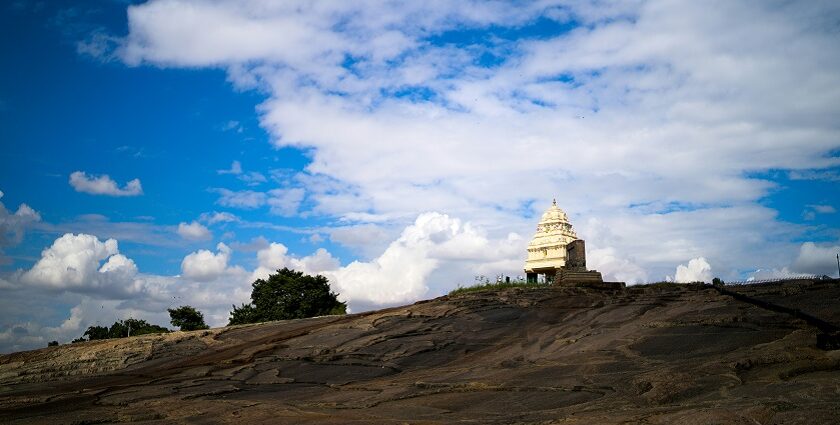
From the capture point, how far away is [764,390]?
30.5 feet

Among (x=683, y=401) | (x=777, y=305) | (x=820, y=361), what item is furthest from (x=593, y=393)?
(x=777, y=305)

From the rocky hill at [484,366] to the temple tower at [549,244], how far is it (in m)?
30.0

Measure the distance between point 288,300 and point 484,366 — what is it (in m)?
34.3

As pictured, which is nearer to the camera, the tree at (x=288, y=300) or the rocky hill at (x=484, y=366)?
the rocky hill at (x=484, y=366)

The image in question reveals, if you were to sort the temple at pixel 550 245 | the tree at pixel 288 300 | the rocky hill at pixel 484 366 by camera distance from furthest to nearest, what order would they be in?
the temple at pixel 550 245 < the tree at pixel 288 300 < the rocky hill at pixel 484 366

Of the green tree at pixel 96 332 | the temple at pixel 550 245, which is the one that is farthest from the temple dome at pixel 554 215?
the green tree at pixel 96 332

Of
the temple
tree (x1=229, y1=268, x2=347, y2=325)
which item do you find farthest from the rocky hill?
the temple

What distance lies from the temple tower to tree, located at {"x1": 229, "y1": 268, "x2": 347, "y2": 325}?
1821cm

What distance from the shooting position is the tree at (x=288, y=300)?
1860 inches

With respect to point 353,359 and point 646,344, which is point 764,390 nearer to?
point 646,344

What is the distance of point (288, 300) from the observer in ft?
157

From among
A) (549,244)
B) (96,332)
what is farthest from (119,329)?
(549,244)

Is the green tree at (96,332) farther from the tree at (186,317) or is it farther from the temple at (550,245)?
the temple at (550,245)

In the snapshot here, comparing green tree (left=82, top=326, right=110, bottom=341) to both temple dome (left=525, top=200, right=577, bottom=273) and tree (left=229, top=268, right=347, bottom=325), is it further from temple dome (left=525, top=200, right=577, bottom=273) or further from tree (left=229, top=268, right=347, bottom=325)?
temple dome (left=525, top=200, right=577, bottom=273)
